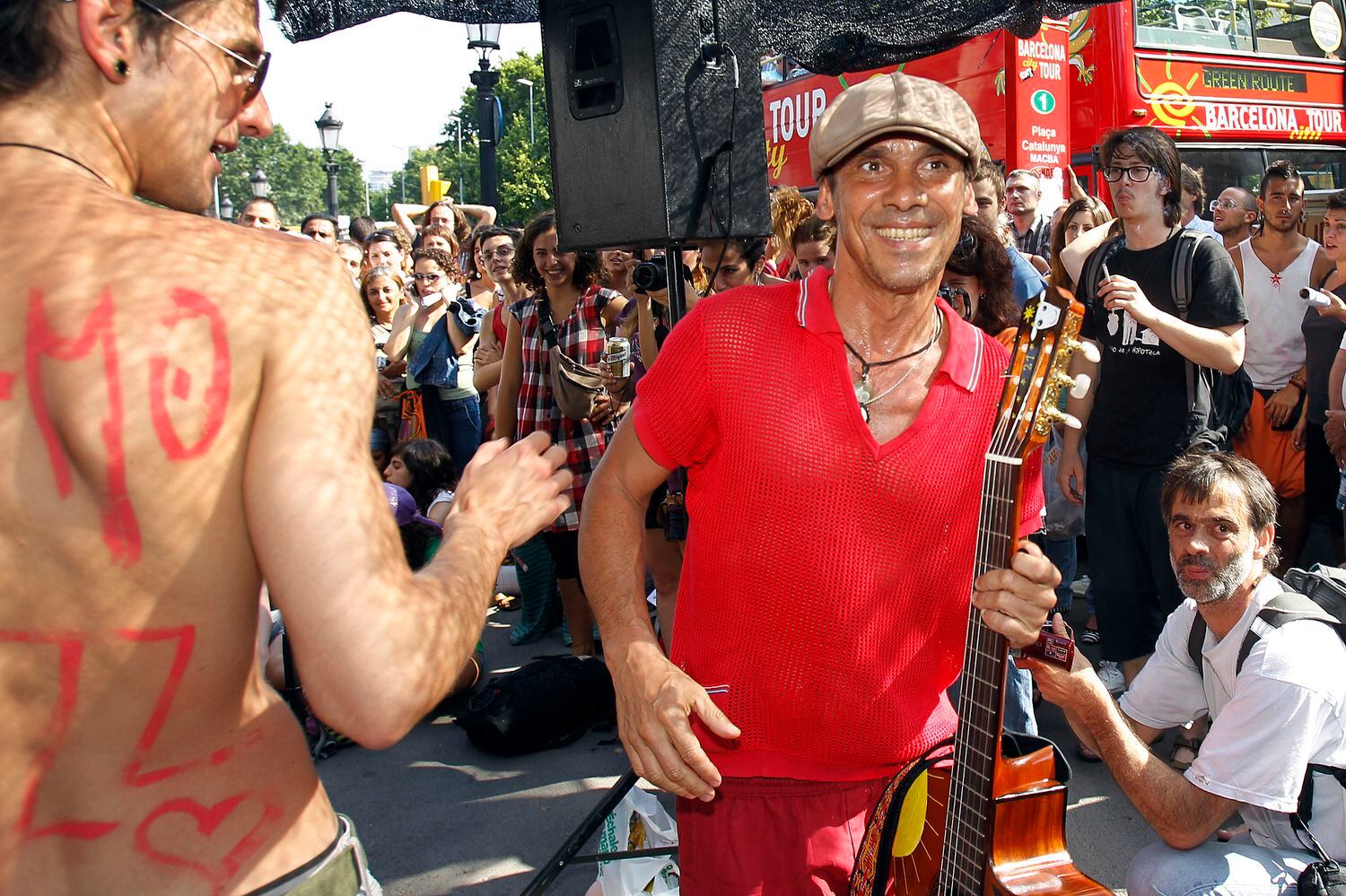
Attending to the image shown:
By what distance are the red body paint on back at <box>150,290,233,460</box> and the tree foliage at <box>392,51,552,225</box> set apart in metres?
45.2

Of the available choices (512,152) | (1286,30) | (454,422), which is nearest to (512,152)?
(512,152)

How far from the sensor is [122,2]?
1.27 m

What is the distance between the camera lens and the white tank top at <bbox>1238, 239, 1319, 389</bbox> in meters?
5.84

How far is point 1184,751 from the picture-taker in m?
→ 3.89

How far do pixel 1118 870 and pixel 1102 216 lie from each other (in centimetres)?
365

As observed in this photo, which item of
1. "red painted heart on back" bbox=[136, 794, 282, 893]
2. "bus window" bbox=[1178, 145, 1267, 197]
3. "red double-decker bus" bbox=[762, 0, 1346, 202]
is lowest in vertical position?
"red painted heart on back" bbox=[136, 794, 282, 893]

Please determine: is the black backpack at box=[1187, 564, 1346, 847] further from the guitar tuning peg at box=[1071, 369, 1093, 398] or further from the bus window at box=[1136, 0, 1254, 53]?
the bus window at box=[1136, 0, 1254, 53]

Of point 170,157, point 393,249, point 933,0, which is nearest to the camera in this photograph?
point 170,157

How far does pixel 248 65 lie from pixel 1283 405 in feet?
18.0

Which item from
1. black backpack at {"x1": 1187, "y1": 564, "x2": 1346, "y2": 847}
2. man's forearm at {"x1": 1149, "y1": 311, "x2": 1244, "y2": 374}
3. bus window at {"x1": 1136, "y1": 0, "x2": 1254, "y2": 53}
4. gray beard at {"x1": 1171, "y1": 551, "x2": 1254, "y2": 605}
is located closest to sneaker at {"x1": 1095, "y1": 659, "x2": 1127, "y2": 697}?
man's forearm at {"x1": 1149, "y1": 311, "x2": 1244, "y2": 374}

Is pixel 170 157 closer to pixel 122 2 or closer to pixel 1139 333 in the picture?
pixel 122 2

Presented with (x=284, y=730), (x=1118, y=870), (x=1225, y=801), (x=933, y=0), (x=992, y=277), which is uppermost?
(x=933, y=0)

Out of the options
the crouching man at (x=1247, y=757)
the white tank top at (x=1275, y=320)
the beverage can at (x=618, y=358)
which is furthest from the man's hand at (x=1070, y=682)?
the white tank top at (x=1275, y=320)

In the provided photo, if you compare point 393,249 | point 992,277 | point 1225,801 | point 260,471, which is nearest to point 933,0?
point 992,277
